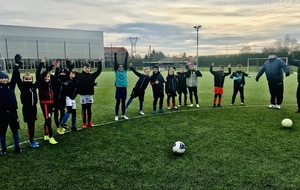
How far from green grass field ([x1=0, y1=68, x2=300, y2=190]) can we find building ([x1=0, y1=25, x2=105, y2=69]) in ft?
162

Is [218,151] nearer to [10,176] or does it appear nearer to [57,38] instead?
[10,176]

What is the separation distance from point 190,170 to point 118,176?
4.15 ft

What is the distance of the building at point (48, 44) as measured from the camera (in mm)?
55406

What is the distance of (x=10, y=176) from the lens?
427cm

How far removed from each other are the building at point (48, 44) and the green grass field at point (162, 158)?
49.3m

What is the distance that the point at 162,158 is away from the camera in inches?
197

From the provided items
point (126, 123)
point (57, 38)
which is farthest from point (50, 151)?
point (57, 38)

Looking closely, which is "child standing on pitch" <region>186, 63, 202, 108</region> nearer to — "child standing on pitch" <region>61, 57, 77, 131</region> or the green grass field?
the green grass field

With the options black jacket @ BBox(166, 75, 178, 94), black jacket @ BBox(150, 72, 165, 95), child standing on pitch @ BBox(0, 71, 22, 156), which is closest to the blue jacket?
black jacket @ BBox(166, 75, 178, 94)

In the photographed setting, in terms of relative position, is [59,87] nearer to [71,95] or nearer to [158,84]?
[71,95]

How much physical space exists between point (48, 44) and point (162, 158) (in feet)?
200

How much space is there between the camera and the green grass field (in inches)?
157

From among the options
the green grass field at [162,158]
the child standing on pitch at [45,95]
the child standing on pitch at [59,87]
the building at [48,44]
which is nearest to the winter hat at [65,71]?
the child standing on pitch at [59,87]

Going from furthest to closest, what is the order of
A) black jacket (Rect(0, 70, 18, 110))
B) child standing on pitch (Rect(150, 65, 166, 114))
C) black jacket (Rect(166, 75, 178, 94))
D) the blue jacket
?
black jacket (Rect(166, 75, 178, 94)) < the blue jacket < child standing on pitch (Rect(150, 65, 166, 114)) < black jacket (Rect(0, 70, 18, 110))
